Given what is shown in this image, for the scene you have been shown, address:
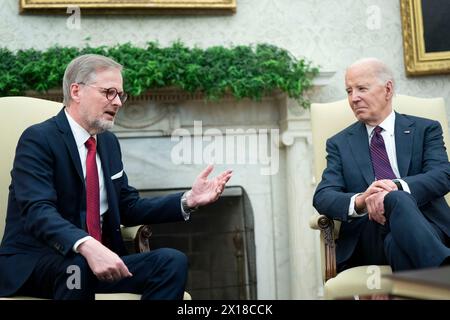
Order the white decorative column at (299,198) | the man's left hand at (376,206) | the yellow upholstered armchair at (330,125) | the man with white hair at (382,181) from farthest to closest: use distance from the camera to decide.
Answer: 1. the white decorative column at (299,198)
2. the yellow upholstered armchair at (330,125)
3. the man's left hand at (376,206)
4. the man with white hair at (382,181)

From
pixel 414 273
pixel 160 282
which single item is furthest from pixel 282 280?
pixel 414 273

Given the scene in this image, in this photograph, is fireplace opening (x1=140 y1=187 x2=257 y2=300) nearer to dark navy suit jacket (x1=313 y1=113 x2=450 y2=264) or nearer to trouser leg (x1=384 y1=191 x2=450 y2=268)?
dark navy suit jacket (x1=313 y1=113 x2=450 y2=264)

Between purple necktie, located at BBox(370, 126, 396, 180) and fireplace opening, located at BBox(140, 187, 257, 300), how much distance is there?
1.41 meters

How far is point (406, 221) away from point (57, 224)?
3.60 feet

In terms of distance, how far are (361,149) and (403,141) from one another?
17cm

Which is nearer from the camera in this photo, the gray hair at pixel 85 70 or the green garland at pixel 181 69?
the gray hair at pixel 85 70

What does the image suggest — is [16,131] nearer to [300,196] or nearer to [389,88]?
[389,88]

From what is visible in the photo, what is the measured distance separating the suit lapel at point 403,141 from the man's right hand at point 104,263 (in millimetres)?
1275

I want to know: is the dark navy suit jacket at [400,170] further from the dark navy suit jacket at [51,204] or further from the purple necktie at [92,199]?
the purple necktie at [92,199]

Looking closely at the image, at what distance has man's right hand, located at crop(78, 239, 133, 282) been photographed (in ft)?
6.92

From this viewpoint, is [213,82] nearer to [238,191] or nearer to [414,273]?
[238,191]

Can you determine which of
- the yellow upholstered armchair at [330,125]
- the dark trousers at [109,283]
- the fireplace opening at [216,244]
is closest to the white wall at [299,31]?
the fireplace opening at [216,244]

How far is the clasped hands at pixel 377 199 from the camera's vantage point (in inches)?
99.7

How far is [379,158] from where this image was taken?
2.97 metres
